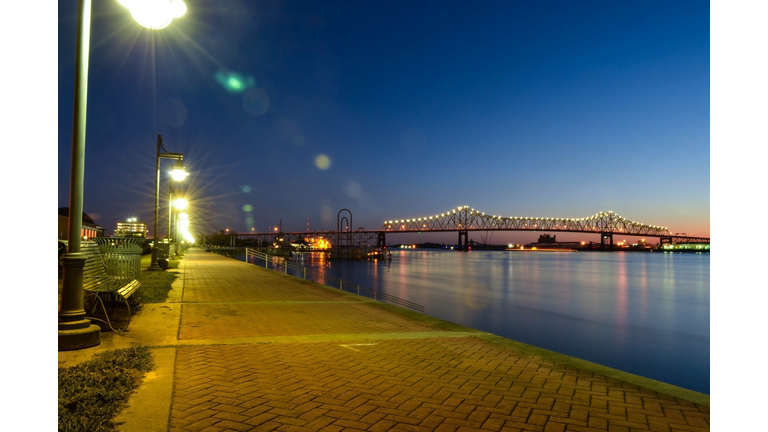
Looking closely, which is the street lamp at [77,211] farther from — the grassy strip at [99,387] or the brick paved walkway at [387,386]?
the brick paved walkway at [387,386]

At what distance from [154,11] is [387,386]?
4.75m

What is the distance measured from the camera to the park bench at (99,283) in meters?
6.64

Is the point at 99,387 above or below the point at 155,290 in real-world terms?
above

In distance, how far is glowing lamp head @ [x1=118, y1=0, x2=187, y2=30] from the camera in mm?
5043

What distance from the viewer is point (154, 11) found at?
5.10m

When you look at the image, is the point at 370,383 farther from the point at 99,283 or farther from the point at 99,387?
the point at 99,283

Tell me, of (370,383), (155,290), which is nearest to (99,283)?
(155,290)

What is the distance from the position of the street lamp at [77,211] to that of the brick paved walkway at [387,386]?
Result: 1163mm

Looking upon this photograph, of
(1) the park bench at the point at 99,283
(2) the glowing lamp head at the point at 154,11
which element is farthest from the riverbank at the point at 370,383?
(2) the glowing lamp head at the point at 154,11

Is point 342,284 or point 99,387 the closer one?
point 99,387

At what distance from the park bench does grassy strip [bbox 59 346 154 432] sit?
72.5 inches

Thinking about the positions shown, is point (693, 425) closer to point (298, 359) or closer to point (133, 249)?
point (298, 359)

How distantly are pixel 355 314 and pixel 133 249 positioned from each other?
5.82m
